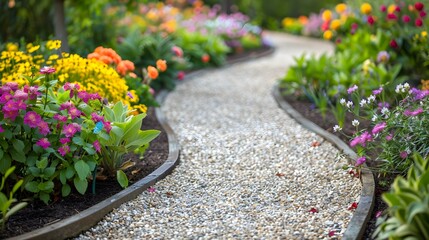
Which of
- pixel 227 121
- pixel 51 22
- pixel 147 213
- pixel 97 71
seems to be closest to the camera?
pixel 147 213

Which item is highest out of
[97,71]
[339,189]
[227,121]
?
[97,71]

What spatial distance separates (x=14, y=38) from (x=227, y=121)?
12.3 ft

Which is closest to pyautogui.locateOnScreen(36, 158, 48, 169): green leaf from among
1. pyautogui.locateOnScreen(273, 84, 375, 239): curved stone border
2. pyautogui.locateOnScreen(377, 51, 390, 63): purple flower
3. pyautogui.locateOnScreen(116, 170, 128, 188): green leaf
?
pyautogui.locateOnScreen(116, 170, 128, 188): green leaf

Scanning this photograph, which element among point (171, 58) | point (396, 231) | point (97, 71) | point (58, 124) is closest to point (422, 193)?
point (396, 231)

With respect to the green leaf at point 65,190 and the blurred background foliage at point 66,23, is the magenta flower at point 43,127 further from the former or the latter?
the blurred background foliage at point 66,23

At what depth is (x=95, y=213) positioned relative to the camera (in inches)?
151

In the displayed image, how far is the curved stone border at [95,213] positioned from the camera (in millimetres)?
3494

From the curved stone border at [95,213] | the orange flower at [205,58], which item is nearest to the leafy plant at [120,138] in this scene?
the curved stone border at [95,213]

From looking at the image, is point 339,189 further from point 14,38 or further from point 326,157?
point 14,38

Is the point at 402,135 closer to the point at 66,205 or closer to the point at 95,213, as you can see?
the point at 95,213

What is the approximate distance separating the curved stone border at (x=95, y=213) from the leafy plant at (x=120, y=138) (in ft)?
0.38

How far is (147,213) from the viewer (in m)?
4.09

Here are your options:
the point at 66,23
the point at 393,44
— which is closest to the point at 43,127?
the point at 393,44

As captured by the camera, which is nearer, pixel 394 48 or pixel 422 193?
pixel 422 193
